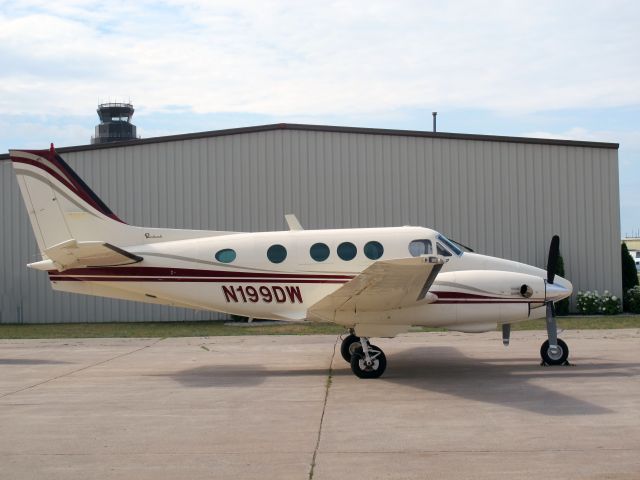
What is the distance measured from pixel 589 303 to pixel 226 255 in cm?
1671

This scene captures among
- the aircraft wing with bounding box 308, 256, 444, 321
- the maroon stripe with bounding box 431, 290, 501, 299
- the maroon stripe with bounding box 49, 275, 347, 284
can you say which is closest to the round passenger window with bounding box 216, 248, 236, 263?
the maroon stripe with bounding box 49, 275, 347, 284

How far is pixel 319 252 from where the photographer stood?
14.3 meters

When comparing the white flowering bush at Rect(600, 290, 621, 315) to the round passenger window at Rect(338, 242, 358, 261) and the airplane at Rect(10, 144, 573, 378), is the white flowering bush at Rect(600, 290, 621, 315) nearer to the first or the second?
the airplane at Rect(10, 144, 573, 378)

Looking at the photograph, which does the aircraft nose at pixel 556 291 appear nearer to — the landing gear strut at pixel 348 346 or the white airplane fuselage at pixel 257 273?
the white airplane fuselage at pixel 257 273

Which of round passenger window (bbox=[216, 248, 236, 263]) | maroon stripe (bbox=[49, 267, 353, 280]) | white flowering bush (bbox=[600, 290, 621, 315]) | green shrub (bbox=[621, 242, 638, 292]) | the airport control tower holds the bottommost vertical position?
white flowering bush (bbox=[600, 290, 621, 315])

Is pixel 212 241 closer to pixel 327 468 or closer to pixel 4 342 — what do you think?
pixel 327 468

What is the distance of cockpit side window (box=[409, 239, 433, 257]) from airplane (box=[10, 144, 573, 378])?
0.7 inches

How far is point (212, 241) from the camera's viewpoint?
14.7 m

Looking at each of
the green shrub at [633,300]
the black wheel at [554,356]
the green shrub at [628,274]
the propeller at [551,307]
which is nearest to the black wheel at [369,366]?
the propeller at [551,307]

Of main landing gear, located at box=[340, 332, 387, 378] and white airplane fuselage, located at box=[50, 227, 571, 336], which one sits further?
white airplane fuselage, located at box=[50, 227, 571, 336]

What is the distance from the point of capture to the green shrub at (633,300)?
89.4 ft

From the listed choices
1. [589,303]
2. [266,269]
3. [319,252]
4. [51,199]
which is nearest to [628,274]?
[589,303]

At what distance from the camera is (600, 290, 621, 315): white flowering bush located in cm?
2653

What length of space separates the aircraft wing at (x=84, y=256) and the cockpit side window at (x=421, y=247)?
16.9ft
